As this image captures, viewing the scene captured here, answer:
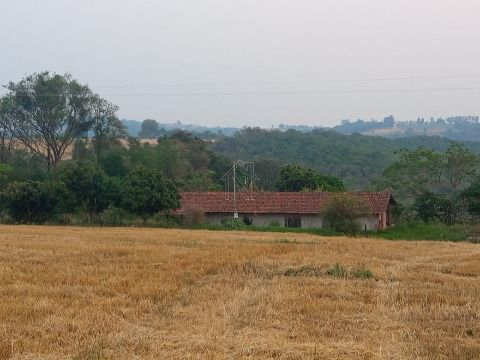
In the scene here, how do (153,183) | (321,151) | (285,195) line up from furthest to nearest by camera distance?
(321,151), (285,195), (153,183)

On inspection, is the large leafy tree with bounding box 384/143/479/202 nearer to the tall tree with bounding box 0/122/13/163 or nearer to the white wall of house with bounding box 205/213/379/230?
the white wall of house with bounding box 205/213/379/230

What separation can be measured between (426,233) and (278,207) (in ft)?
44.0

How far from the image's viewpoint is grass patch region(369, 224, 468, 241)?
4347 cm

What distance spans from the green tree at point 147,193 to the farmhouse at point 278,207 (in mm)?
2965

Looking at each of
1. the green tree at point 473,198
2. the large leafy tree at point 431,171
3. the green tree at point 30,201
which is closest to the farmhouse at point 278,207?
the large leafy tree at point 431,171

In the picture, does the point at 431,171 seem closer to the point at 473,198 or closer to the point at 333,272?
the point at 473,198

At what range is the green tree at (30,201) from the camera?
50.0 metres

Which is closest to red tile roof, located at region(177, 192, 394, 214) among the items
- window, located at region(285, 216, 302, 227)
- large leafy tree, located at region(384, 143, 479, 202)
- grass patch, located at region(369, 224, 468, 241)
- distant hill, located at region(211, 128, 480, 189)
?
window, located at region(285, 216, 302, 227)

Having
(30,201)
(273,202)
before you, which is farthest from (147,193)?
(273,202)

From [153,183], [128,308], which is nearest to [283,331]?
[128,308]

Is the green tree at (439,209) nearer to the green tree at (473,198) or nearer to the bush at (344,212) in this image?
the green tree at (473,198)

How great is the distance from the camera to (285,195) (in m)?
55.1

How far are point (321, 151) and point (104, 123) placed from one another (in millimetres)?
40768

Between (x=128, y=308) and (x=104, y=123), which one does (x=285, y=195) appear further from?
(x=128, y=308)
